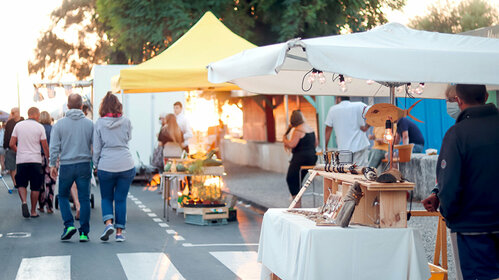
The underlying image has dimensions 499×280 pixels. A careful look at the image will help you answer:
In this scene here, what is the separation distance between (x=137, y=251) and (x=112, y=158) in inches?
53.8

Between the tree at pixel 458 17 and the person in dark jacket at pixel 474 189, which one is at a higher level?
the tree at pixel 458 17

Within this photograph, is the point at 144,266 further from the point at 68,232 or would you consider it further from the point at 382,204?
the point at 382,204

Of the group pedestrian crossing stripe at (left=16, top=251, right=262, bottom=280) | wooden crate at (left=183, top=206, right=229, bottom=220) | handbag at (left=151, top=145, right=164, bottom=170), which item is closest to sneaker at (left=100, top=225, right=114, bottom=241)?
pedestrian crossing stripe at (left=16, top=251, right=262, bottom=280)

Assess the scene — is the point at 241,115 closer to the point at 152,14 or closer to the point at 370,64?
the point at 152,14

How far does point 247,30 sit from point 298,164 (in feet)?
32.8

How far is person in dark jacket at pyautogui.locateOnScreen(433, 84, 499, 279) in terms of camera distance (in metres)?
5.13

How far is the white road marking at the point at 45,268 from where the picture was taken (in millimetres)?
8633

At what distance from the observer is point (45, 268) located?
9.13m

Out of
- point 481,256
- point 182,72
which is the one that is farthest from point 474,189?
point 182,72

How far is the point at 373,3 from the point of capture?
79.3 feet

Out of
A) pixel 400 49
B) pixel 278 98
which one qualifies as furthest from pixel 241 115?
pixel 400 49

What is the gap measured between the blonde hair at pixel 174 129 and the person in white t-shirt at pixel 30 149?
139 inches

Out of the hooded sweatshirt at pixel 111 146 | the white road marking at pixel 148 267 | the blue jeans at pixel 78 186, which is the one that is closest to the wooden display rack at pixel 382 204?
the white road marking at pixel 148 267

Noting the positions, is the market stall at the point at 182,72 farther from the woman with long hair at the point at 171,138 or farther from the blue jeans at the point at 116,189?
the blue jeans at the point at 116,189
